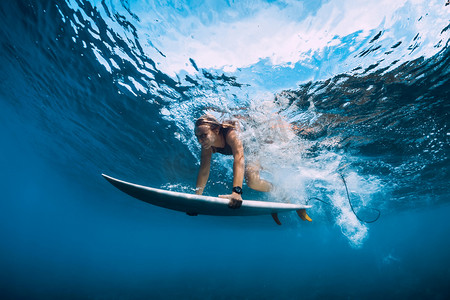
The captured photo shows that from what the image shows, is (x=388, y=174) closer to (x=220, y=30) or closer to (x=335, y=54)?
(x=335, y=54)

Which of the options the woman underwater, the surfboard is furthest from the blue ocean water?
the surfboard

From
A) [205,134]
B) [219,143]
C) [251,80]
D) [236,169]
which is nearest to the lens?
[236,169]

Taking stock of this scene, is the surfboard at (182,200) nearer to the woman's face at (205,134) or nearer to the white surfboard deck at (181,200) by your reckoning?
the white surfboard deck at (181,200)

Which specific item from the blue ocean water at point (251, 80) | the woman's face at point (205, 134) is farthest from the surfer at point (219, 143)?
the blue ocean water at point (251, 80)

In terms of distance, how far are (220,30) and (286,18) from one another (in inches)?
66.1

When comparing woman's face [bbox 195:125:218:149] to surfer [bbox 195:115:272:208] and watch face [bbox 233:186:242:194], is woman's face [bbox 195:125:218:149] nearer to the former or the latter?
surfer [bbox 195:115:272:208]

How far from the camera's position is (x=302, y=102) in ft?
22.9

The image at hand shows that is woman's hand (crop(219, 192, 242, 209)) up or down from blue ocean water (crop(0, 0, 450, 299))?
down

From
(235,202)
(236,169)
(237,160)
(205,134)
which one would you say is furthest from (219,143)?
(235,202)

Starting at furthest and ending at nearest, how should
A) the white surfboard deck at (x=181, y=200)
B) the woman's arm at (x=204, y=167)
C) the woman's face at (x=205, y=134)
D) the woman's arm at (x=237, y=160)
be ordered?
1. the woman's arm at (x=204, y=167)
2. the woman's face at (x=205, y=134)
3. the woman's arm at (x=237, y=160)
4. the white surfboard deck at (x=181, y=200)

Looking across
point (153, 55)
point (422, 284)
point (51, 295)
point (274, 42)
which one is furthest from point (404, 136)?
point (51, 295)

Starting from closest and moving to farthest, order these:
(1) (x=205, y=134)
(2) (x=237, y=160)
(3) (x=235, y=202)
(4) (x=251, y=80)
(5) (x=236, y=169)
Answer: (3) (x=235, y=202) < (5) (x=236, y=169) < (2) (x=237, y=160) < (1) (x=205, y=134) < (4) (x=251, y=80)

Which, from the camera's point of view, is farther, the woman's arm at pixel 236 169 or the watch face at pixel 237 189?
the watch face at pixel 237 189

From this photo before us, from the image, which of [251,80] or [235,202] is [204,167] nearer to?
[235,202]
